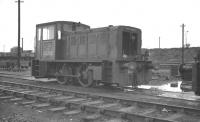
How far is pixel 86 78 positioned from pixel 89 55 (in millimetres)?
1291

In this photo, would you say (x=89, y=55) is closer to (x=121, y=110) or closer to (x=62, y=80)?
(x=62, y=80)

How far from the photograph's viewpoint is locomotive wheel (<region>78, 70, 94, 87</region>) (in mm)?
11414

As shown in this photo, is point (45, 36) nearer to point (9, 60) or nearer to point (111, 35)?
point (111, 35)

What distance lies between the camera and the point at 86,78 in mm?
11719

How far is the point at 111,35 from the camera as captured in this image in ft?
35.7

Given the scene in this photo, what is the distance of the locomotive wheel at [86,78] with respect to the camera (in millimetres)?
11414

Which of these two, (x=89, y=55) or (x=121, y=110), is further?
(x=89, y=55)

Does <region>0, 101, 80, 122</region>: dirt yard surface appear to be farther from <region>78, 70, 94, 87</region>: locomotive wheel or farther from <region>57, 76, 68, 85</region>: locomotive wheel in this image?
<region>57, 76, 68, 85</region>: locomotive wheel

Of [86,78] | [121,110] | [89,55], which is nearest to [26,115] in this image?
[121,110]

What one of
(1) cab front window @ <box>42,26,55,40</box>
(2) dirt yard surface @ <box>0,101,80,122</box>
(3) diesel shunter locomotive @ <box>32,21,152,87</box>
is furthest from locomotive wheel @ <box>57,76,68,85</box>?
(2) dirt yard surface @ <box>0,101,80,122</box>

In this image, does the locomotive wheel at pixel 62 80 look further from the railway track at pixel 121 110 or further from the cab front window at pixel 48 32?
the railway track at pixel 121 110

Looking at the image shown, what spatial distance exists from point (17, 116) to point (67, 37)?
7.83 metres

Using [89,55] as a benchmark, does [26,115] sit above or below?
→ below

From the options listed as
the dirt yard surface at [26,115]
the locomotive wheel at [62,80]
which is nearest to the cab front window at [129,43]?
the locomotive wheel at [62,80]
